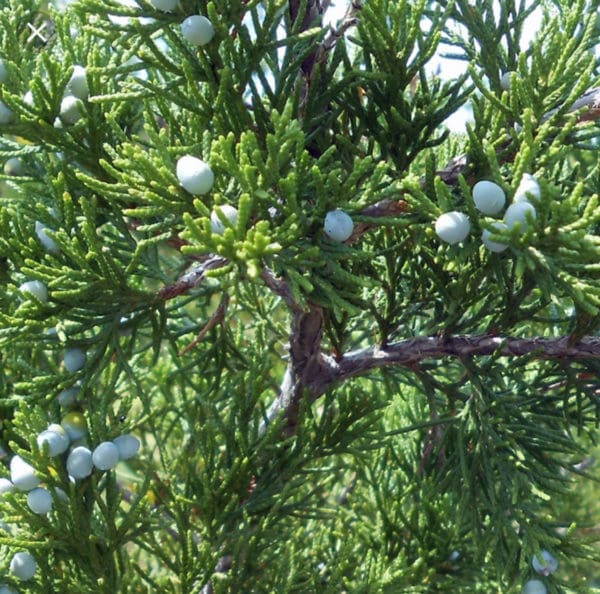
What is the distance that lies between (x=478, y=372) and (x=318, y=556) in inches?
26.1

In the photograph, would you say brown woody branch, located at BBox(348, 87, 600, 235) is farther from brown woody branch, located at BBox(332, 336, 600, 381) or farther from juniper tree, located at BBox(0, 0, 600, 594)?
brown woody branch, located at BBox(332, 336, 600, 381)

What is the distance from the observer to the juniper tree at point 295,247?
851mm

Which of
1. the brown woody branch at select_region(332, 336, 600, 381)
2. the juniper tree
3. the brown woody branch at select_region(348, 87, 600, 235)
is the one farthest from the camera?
the brown woody branch at select_region(332, 336, 600, 381)

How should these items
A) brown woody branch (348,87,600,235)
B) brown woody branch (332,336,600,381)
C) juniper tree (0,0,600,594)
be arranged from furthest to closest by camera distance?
1. brown woody branch (332,336,600,381)
2. brown woody branch (348,87,600,235)
3. juniper tree (0,0,600,594)

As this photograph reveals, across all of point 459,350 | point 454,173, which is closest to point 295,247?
point 454,173

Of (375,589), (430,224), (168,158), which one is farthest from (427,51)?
(375,589)

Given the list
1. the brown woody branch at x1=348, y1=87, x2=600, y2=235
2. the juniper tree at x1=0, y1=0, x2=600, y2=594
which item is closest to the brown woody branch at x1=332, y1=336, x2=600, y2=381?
the juniper tree at x1=0, y1=0, x2=600, y2=594

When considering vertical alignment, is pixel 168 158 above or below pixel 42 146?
below

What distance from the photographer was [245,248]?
768 millimetres

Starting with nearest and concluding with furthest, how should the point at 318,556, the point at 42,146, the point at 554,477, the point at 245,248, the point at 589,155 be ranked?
the point at 245,248 → the point at 42,146 → the point at 554,477 → the point at 318,556 → the point at 589,155

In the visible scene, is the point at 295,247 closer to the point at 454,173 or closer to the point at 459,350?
the point at 454,173

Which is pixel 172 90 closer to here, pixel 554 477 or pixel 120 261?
pixel 120 261

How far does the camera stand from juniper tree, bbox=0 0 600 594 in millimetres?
851

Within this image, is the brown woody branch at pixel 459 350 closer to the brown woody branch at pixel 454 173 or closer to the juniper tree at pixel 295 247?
the juniper tree at pixel 295 247
